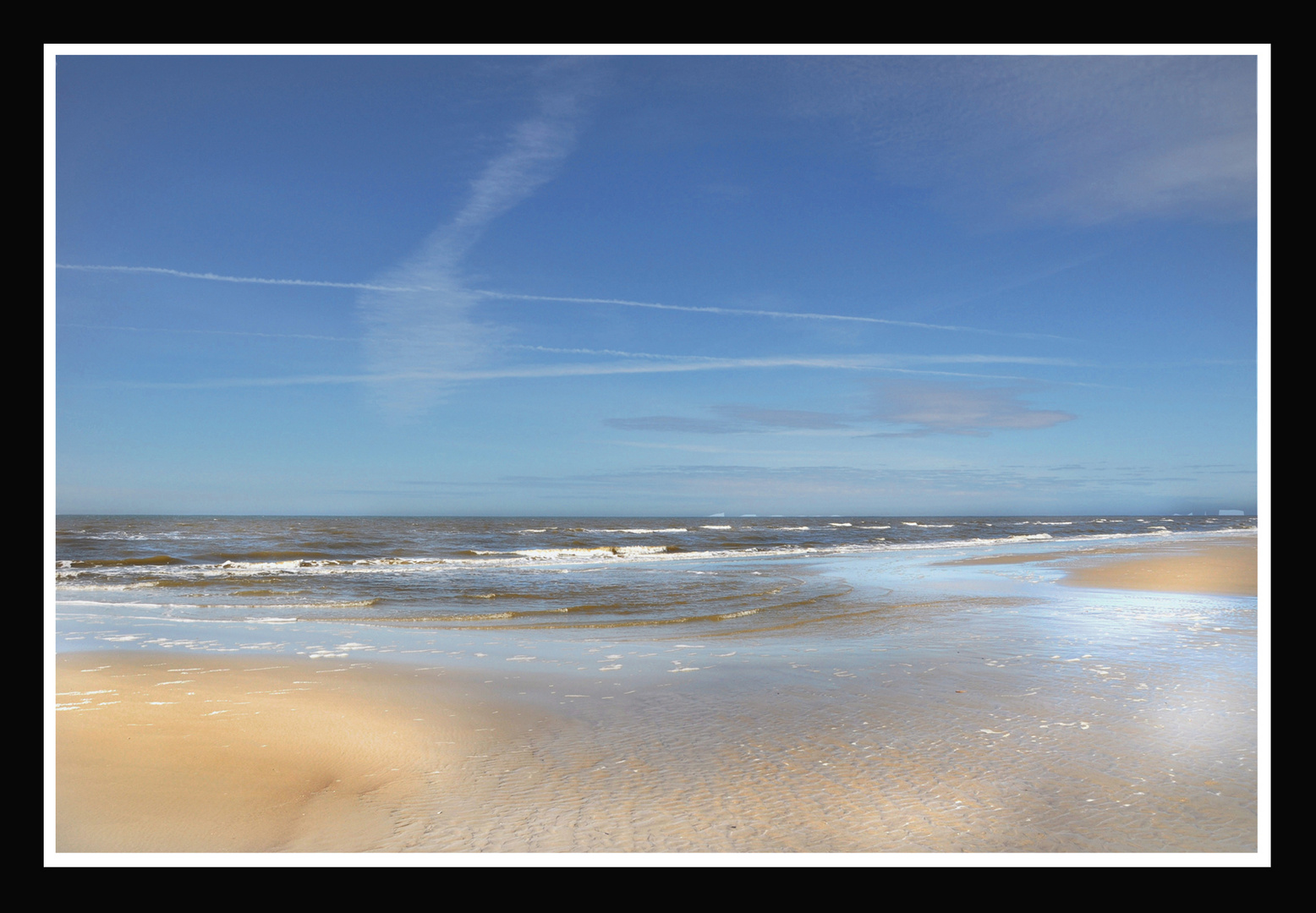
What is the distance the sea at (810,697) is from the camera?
345 cm

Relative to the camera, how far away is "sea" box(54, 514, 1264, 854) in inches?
136

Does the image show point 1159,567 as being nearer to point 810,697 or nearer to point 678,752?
point 810,697

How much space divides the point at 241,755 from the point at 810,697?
3.69 metres

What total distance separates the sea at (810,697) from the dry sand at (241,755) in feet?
1.42

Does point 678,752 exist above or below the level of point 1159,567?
above

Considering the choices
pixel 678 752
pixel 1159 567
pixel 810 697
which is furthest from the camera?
pixel 1159 567

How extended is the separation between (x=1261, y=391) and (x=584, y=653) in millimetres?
5753

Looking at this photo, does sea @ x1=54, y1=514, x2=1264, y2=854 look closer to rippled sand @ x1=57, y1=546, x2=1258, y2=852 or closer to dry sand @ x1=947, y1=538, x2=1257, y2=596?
rippled sand @ x1=57, y1=546, x2=1258, y2=852

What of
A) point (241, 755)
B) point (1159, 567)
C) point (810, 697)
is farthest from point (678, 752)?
point (1159, 567)

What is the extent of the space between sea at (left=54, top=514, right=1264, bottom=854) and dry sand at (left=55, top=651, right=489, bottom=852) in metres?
0.43

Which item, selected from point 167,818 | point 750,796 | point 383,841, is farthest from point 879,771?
point 167,818

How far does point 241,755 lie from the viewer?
14.9 ft

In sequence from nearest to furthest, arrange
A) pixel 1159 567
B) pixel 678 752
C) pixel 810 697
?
pixel 678 752, pixel 810 697, pixel 1159 567

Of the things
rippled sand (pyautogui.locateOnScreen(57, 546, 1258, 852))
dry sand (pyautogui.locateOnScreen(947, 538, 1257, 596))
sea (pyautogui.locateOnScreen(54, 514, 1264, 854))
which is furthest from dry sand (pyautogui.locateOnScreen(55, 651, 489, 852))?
dry sand (pyautogui.locateOnScreen(947, 538, 1257, 596))
